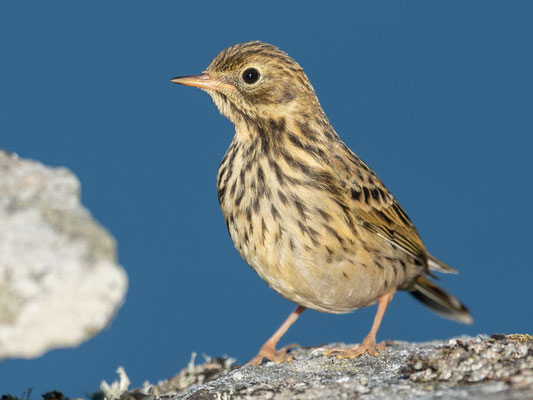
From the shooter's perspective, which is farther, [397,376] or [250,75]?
[250,75]

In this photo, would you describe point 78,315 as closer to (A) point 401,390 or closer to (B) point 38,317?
(B) point 38,317

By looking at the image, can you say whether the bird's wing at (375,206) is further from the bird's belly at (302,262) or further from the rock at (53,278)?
the rock at (53,278)

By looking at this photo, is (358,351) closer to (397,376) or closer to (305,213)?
(397,376)

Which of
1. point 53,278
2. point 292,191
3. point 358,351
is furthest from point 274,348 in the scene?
point 53,278

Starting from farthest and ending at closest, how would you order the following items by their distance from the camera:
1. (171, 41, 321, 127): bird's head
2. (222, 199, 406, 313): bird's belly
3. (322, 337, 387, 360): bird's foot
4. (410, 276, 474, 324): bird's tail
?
(410, 276, 474, 324): bird's tail → (322, 337, 387, 360): bird's foot → (171, 41, 321, 127): bird's head → (222, 199, 406, 313): bird's belly

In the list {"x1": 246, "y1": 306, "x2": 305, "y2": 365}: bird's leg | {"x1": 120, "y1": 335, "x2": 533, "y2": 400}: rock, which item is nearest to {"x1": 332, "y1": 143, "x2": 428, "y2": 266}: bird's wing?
{"x1": 120, "y1": 335, "x2": 533, "y2": 400}: rock

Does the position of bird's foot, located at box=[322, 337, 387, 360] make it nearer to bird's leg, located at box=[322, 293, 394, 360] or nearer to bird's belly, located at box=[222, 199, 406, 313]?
bird's leg, located at box=[322, 293, 394, 360]
